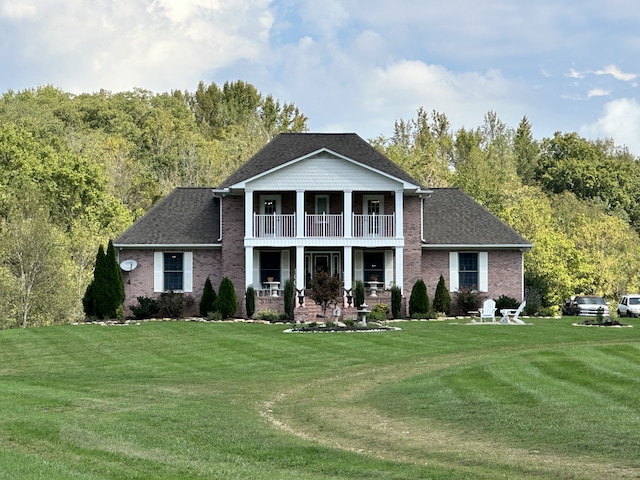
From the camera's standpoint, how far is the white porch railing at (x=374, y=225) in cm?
4409

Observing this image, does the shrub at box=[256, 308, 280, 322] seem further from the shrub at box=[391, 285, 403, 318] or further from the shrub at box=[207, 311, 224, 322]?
the shrub at box=[391, 285, 403, 318]

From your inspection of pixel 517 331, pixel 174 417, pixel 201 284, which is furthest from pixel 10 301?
pixel 174 417

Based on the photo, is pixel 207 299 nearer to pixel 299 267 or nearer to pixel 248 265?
pixel 248 265

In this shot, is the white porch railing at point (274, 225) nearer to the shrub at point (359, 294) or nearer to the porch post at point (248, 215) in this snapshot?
the porch post at point (248, 215)

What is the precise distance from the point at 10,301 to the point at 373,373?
29896 millimetres

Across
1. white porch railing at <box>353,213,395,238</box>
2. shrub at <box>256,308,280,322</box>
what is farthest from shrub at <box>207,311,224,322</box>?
white porch railing at <box>353,213,395,238</box>

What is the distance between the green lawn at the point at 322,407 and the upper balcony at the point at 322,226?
1106 centimetres

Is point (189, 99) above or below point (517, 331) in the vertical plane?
above

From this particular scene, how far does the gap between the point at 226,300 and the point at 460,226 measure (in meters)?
11.1

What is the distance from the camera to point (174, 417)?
17344 mm

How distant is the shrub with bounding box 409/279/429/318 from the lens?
42.8 meters

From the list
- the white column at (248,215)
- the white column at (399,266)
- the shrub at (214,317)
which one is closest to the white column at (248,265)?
the white column at (248,215)

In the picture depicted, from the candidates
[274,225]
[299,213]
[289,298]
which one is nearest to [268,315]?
[289,298]

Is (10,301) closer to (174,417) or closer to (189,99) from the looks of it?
(174,417)
